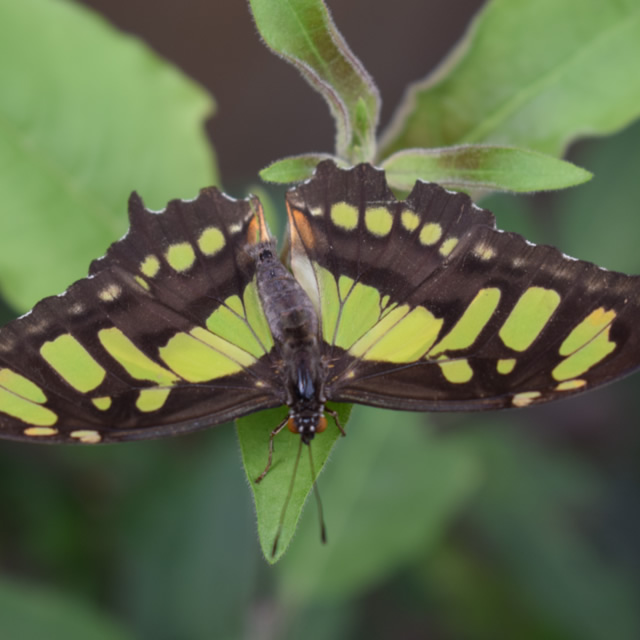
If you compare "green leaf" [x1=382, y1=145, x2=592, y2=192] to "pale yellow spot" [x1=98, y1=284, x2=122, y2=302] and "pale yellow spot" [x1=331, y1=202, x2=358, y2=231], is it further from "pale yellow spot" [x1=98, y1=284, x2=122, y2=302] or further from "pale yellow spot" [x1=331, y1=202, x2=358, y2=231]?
"pale yellow spot" [x1=98, y1=284, x2=122, y2=302]

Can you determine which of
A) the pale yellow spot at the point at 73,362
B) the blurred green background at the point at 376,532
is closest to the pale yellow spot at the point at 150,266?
the pale yellow spot at the point at 73,362

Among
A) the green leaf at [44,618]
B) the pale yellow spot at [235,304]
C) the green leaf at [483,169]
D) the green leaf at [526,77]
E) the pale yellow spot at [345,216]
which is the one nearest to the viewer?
the green leaf at [483,169]

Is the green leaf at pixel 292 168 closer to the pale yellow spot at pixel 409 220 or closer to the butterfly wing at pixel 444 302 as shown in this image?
the butterfly wing at pixel 444 302

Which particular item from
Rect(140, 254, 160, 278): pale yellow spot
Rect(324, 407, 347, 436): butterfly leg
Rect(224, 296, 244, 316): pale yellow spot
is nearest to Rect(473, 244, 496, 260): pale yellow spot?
Rect(324, 407, 347, 436): butterfly leg

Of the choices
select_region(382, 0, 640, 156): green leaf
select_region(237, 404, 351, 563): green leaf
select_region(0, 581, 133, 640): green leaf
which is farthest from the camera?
select_region(0, 581, 133, 640): green leaf

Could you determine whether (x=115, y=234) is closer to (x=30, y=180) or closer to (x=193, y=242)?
(x=30, y=180)

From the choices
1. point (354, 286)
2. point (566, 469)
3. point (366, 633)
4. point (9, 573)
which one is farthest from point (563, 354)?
point (9, 573)
